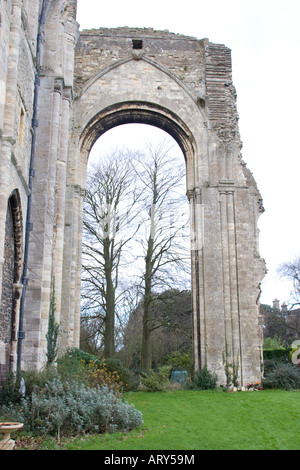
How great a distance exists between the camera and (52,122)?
40.2 ft

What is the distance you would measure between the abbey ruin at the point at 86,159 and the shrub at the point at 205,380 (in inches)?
14.4

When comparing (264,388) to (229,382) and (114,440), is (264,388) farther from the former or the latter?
(114,440)

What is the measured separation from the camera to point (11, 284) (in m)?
10.1

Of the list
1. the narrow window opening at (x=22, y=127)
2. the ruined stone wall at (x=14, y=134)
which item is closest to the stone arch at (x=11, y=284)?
the ruined stone wall at (x=14, y=134)

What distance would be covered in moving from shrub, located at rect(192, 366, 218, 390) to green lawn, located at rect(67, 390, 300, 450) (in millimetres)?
2194

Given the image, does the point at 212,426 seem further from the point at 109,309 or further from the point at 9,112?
the point at 109,309

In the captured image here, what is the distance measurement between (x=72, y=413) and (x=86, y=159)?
37.3ft

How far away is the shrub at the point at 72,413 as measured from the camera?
7.19 m

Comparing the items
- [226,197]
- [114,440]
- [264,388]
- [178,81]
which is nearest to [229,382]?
[264,388]

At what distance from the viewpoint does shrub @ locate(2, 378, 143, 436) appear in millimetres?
7191

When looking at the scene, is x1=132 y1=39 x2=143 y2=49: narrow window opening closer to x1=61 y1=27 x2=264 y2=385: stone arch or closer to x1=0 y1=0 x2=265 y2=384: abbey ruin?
x1=0 y1=0 x2=265 y2=384: abbey ruin

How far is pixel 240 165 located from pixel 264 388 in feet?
25.0

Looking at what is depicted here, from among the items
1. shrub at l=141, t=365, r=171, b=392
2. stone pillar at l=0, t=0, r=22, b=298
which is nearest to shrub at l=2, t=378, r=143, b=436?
stone pillar at l=0, t=0, r=22, b=298

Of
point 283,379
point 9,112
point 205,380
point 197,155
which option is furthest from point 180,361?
point 9,112
